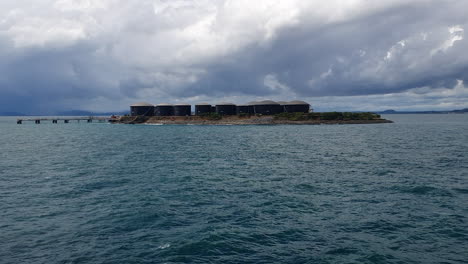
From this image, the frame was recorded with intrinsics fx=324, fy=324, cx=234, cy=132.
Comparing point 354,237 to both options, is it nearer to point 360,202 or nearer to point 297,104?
point 360,202

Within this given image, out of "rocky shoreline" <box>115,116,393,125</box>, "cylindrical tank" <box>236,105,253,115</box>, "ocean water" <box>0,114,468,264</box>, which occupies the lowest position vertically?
"ocean water" <box>0,114,468,264</box>

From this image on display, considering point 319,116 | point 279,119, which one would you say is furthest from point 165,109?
point 319,116

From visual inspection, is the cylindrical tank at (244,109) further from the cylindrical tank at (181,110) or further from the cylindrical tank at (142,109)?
the cylindrical tank at (142,109)

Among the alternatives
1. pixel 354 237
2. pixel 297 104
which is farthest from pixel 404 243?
pixel 297 104

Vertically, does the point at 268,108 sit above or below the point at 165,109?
below

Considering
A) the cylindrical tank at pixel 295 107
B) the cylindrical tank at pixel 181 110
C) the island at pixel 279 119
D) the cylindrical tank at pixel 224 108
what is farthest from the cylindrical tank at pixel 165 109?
the cylindrical tank at pixel 295 107

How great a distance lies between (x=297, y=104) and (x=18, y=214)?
5402 inches

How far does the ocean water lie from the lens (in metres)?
16.4

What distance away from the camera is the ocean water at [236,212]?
Result: 1644cm

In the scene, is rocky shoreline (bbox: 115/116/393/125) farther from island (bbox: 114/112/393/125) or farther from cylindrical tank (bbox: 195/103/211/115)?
cylindrical tank (bbox: 195/103/211/115)

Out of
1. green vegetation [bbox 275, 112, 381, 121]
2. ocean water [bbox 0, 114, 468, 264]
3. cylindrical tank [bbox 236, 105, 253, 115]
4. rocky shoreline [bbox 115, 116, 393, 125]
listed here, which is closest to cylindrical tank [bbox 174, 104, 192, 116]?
rocky shoreline [bbox 115, 116, 393, 125]

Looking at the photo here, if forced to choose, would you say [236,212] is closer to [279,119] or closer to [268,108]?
[279,119]

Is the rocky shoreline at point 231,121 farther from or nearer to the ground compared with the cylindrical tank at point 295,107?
nearer to the ground

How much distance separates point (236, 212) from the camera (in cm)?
2267
